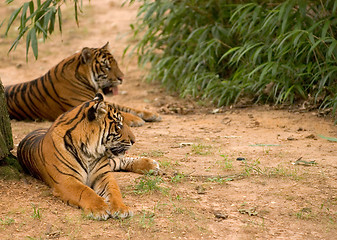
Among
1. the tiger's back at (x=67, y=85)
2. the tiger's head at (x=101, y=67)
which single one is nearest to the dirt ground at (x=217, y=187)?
the tiger's back at (x=67, y=85)

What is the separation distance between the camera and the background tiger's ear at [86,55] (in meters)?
6.05

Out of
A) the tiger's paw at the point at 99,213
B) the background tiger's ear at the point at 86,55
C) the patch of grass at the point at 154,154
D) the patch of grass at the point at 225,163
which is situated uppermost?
the background tiger's ear at the point at 86,55

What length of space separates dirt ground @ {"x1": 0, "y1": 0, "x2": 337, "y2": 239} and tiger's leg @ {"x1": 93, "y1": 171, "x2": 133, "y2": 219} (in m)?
0.06

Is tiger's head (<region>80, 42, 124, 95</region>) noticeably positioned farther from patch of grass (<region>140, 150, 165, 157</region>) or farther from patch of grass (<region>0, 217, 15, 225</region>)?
patch of grass (<region>0, 217, 15, 225</region>)

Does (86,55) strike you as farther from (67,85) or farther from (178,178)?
(178,178)

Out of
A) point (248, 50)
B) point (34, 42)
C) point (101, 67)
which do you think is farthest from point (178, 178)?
point (248, 50)

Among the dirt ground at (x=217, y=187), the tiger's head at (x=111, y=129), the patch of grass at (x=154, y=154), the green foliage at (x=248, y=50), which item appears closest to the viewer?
the dirt ground at (x=217, y=187)

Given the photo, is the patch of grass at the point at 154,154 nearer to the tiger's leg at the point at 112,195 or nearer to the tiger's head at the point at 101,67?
the tiger's leg at the point at 112,195

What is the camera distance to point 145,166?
4.05m

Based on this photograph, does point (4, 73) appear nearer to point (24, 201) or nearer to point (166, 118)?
point (166, 118)

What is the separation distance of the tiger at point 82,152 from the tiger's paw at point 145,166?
358 mm

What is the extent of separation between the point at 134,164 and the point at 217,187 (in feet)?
2.52

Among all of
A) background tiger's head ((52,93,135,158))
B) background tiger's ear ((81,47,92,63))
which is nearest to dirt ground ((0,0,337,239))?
background tiger's head ((52,93,135,158))

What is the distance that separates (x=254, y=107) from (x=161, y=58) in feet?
6.88
